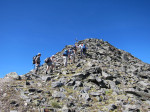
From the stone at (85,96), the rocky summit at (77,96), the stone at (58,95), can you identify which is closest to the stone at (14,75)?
the rocky summit at (77,96)

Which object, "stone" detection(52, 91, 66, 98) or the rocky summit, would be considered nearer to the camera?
the rocky summit

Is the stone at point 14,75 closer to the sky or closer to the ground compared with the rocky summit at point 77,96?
closer to the sky

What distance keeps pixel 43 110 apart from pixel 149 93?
10.4 meters

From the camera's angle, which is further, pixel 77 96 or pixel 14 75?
pixel 14 75

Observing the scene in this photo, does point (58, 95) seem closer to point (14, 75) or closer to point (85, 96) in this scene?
point (85, 96)

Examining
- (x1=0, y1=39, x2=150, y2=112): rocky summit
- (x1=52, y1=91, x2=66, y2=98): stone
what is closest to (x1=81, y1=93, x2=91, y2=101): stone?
(x1=0, y1=39, x2=150, y2=112): rocky summit

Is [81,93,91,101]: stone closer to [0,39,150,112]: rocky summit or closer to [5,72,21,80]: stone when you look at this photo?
[0,39,150,112]: rocky summit

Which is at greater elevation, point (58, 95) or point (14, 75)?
point (14, 75)

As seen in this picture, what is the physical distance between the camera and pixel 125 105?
33.3 feet

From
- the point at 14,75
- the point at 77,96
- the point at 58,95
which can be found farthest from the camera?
the point at 14,75

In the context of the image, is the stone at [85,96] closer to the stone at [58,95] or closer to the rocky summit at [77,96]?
the rocky summit at [77,96]

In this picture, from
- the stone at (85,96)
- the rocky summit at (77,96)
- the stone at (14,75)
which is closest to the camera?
the rocky summit at (77,96)

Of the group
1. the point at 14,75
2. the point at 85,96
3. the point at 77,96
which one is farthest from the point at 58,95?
the point at 14,75

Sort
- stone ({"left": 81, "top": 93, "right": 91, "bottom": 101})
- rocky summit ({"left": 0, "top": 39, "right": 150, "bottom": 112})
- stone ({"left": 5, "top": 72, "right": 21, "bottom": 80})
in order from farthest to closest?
stone ({"left": 5, "top": 72, "right": 21, "bottom": 80}) → stone ({"left": 81, "top": 93, "right": 91, "bottom": 101}) → rocky summit ({"left": 0, "top": 39, "right": 150, "bottom": 112})
